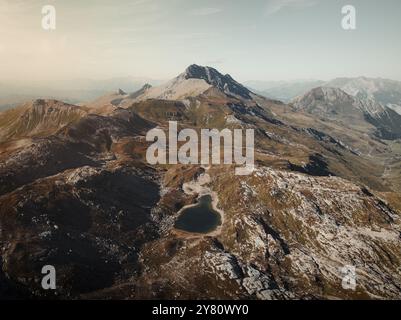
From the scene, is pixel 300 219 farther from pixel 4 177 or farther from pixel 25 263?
pixel 4 177

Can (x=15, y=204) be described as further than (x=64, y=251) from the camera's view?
Yes

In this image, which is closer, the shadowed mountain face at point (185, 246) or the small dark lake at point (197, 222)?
the shadowed mountain face at point (185, 246)

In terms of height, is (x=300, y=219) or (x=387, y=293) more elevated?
(x=300, y=219)

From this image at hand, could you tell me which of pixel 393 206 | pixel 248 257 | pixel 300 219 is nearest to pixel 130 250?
pixel 248 257

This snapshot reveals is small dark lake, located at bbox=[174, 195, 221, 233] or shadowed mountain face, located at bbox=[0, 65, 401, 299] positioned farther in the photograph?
small dark lake, located at bbox=[174, 195, 221, 233]

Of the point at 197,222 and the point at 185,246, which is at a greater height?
the point at 197,222

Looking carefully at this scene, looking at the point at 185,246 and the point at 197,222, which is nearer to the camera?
the point at 185,246

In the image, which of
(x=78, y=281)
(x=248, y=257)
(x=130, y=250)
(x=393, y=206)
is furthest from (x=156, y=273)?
(x=393, y=206)
